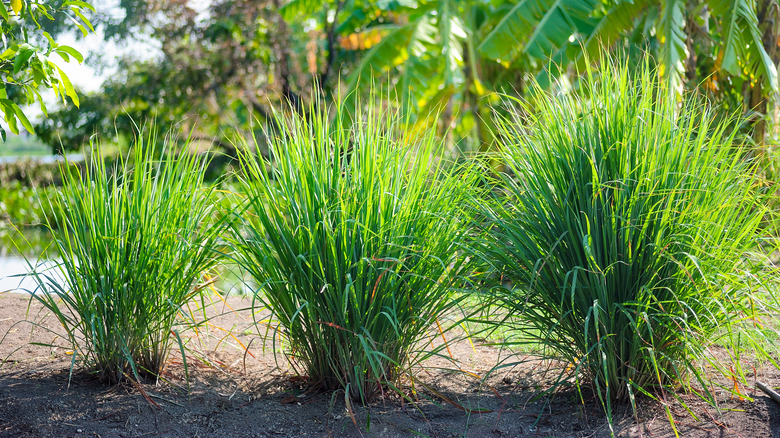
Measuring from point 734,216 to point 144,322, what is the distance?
2.73 metres

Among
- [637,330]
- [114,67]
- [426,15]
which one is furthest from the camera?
[114,67]

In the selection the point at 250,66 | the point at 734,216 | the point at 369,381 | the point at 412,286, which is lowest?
the point at 369,381

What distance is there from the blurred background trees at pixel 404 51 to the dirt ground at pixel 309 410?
4689 millimetres

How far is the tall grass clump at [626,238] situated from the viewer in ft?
8.34

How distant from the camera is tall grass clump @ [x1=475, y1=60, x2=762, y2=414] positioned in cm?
254

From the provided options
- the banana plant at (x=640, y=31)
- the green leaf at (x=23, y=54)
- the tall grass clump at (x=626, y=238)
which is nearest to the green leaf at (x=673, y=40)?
the banana plant at (x=640, y=31)

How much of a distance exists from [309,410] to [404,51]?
358 inches

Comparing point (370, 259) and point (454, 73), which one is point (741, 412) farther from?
point (454, 73)

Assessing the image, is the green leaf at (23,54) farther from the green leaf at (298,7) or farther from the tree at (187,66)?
the tree at (187,66)

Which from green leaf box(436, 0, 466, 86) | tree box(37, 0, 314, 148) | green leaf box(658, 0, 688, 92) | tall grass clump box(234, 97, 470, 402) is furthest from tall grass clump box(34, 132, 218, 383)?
tree box(37, 0, 314, 148)

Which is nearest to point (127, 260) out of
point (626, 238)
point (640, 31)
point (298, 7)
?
point (626, 238)

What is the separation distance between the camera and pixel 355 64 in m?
13.9

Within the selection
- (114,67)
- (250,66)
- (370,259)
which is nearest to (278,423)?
(370,259)

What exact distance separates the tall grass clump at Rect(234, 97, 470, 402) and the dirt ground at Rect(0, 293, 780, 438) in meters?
0.17
